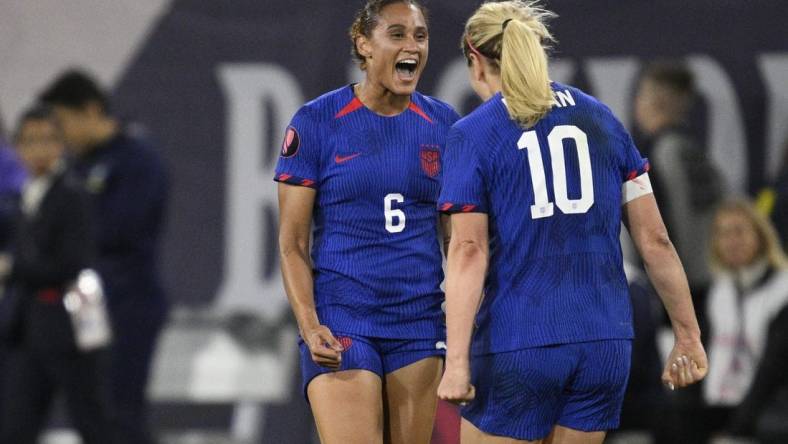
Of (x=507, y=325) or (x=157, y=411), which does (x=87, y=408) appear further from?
(x=507, y=325)

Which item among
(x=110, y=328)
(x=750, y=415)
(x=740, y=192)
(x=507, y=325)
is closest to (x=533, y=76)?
(x=507, y=325)

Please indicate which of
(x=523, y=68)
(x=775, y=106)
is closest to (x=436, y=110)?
(x=523, y=68)

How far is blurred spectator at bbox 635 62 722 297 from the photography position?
8.54m

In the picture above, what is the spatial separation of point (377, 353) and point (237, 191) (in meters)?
4.83

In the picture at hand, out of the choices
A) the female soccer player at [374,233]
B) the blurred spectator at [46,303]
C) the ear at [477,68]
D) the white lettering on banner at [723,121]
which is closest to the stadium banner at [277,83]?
the white lettering on banner at [723,121]

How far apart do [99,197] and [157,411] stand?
5.82 feet

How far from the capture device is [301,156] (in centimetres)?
498

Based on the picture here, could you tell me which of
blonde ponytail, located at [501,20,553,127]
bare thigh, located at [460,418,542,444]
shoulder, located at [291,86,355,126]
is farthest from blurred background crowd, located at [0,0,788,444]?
blonde ponytail, located at [501,20,553,127]

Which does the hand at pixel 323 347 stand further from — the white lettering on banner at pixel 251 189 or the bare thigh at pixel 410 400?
the white lettering on banner at pixel 251 189

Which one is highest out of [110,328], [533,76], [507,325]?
[533,76]

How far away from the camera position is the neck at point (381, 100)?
5086 millimetres

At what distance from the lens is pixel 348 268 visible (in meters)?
5.02

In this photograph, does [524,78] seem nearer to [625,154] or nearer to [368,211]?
[625,154]

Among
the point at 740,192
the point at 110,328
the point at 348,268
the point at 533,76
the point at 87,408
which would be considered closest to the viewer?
the point at 533,76
